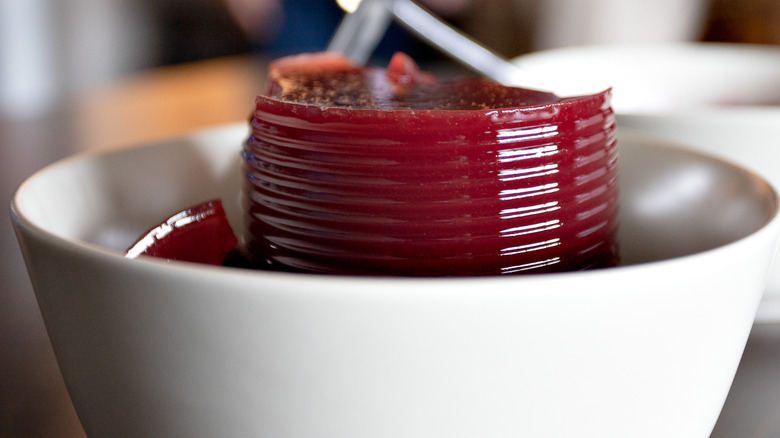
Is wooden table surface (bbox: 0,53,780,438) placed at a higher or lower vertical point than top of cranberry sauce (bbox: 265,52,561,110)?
lower

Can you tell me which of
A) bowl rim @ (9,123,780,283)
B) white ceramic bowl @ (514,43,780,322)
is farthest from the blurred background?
white ceramic bowl @ (514,43,780,322)

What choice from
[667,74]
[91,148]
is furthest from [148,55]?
[667,74]

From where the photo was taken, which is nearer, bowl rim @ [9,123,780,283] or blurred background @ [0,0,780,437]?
bowl rim @ [9,123,780,283]

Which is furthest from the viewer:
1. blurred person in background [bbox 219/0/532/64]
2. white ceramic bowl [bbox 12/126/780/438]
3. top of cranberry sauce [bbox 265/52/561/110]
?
blurred person in background [bbox 219/0/532/64]

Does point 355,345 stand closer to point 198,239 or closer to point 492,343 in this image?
point 492,343

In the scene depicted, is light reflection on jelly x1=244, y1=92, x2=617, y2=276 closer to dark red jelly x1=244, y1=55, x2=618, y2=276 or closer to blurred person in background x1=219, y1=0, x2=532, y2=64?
dark red jelly x1=244, y1=55, x2=618, y2=276

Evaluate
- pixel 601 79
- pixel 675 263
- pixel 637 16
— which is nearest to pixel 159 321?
pixel 675 263

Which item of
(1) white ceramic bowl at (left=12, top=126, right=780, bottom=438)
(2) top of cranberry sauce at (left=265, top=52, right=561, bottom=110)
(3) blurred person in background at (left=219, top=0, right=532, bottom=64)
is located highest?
(2) top of cranberry sauce at (left=265, top=52, right=561, bottom=110)

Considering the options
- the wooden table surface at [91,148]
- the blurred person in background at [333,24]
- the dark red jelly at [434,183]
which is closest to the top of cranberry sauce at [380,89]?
the dark red jelly at [434,183]

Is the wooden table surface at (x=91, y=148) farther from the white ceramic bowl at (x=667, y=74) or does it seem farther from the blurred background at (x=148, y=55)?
the white ceramic bowl at (x=667, y=74)
